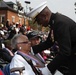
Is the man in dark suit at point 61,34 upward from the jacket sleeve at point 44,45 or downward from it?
upward

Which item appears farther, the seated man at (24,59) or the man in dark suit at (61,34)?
the seated man at (24,59)

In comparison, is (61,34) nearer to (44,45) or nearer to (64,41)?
(64,41)

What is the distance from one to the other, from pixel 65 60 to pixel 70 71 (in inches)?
7.6

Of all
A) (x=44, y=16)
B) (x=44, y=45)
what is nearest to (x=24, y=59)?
(x=44, y=45)

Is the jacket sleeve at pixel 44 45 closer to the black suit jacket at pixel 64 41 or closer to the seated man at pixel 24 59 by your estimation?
the seated man at pixel 24 59

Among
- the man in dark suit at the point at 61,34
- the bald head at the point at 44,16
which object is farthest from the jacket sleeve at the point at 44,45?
the bald head at the point at 44,16

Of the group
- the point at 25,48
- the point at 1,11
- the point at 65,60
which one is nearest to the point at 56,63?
the point at 65,60

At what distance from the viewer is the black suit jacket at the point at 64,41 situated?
362 centimetres

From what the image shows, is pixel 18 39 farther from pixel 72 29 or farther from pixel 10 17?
pixel 10 17

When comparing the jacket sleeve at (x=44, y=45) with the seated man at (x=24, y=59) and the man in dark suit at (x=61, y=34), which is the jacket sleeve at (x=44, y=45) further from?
the man in dark suit at (x=61, y=34)

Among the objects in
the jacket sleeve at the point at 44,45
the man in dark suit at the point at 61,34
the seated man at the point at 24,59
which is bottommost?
the seated man at the point at 24,59

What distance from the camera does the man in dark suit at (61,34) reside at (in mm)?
3625

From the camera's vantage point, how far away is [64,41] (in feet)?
11.8

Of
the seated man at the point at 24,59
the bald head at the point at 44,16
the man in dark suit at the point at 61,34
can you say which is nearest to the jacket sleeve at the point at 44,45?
the seated man at the point at 24,59
